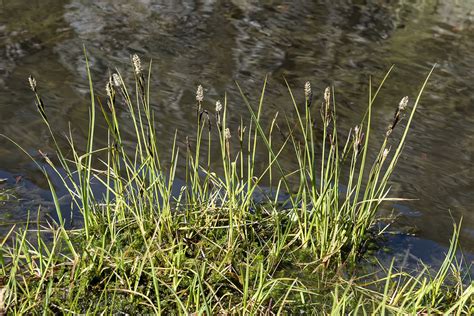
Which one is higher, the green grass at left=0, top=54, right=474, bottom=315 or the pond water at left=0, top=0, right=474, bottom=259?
the green grass at left=0, top=54, right=474, bottom=315

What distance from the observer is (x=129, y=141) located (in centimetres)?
468

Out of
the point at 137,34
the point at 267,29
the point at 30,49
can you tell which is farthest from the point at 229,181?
the point at 267,29

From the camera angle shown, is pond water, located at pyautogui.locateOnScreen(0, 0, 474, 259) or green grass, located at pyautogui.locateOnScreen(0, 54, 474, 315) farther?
pond water, located at pyautogui.locateOnScreen(0, 0, 474, 259)

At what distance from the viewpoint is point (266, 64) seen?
6.70 metres

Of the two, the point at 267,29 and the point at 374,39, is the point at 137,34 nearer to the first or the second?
the point at 267,29

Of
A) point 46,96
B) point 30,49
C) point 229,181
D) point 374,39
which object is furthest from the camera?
point 374,39

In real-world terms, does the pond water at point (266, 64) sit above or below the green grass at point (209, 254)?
below

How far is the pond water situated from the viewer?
4355 mm

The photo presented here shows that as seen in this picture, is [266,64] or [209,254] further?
[266,64]

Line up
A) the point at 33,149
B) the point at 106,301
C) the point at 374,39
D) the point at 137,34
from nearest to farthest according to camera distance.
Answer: the point at 106,301 → the point at 33,149 → the point at 137,34 → the point at 374,39

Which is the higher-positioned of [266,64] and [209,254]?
[209,254]

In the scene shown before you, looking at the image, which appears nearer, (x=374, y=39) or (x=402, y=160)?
(x=402, y=160)

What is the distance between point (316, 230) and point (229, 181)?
1.48ft

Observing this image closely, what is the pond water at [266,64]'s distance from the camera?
4355 millimetres
